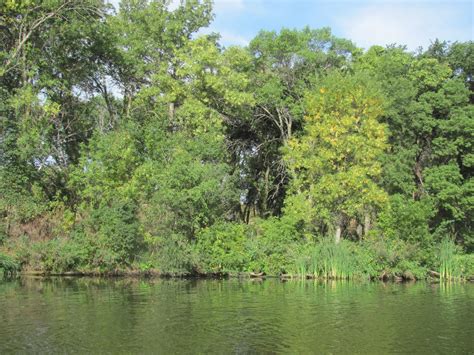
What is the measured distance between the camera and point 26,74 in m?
38.4

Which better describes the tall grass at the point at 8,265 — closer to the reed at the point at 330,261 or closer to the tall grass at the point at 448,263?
the reed at the point at 330,261

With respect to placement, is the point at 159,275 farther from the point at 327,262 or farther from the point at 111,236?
the point at 327,262

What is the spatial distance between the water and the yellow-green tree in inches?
314

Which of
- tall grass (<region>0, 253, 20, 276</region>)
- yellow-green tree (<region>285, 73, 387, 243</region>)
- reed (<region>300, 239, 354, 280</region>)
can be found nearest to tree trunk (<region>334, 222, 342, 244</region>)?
yellow-green tree (<region>285, 73, 387, 243</region>)

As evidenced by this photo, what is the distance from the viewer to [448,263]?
32.4 meters

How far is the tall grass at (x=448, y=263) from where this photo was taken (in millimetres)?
32344

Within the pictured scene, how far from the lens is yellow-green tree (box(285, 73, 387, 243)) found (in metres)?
34.2

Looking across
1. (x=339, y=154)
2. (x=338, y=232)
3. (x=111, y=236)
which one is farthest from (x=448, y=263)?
(x=111, y=236)

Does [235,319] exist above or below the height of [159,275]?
below

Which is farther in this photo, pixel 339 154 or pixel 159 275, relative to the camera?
pixel 339 154

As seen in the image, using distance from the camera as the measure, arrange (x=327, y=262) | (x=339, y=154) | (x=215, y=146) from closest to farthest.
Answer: (x=327, y=262), (x=339, y=154), (x=215, y=146)

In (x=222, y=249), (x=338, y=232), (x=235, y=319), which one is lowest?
(x=235, y=319)

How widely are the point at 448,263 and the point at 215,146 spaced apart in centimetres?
1629

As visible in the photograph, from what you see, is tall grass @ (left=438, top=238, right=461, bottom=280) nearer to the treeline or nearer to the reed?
the treeline
